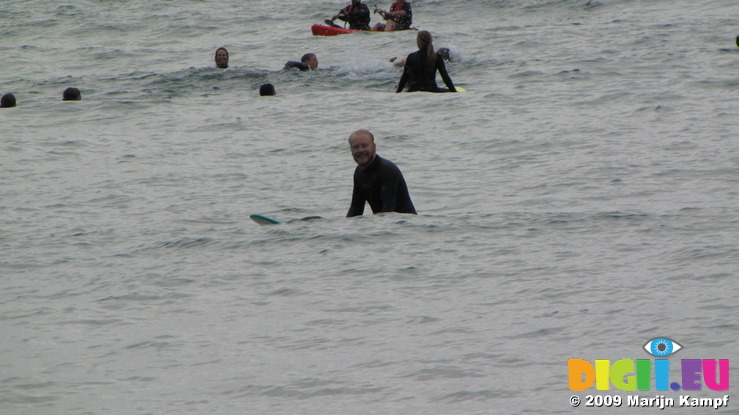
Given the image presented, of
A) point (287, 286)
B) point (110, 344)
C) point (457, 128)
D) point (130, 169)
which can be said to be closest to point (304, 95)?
point (457, 128)

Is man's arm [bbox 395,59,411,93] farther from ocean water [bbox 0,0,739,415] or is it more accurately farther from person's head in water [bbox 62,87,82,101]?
person's head in water [bbox 62,87,82,101]

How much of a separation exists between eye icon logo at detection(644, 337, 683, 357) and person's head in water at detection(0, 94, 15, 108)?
16630mm

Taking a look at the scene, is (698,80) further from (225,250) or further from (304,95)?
(225,250)

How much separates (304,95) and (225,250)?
10.8m

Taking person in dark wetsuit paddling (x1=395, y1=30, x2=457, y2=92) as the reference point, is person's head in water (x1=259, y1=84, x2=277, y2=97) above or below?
below

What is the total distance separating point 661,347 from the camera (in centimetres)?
666

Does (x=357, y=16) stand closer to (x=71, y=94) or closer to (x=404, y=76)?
(x=71, y=94)

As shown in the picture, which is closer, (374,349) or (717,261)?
(374,349)

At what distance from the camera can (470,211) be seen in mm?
11383

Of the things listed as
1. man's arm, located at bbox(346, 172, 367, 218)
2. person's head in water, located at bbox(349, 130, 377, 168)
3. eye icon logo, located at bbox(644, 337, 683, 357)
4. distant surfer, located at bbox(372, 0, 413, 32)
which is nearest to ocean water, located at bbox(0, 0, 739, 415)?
eye icon logo, located at bbox(644, 337, 683, 357)

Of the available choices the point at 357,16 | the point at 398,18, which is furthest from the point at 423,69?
the point at 357,16

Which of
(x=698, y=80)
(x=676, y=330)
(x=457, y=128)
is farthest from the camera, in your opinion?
(x=698, y=80)

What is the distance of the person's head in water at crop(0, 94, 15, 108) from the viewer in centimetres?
2042

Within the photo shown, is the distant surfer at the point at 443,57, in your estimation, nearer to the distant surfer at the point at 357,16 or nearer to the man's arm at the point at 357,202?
the distant surfer at the point at 357,16
